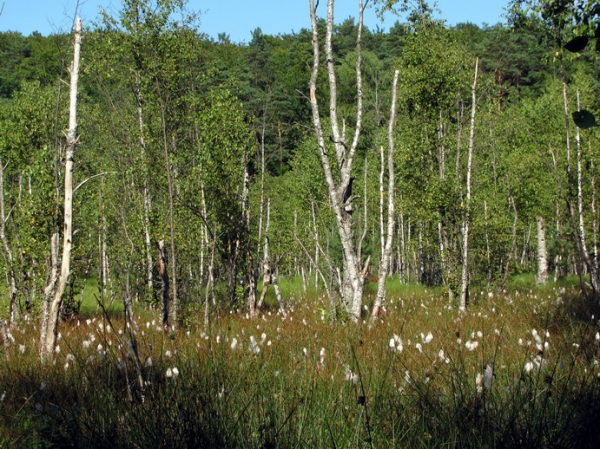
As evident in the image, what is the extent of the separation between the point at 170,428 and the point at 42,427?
796mm

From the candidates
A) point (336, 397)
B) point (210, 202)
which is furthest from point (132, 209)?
point (336, 397)

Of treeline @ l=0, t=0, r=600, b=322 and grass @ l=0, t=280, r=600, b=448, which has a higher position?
treeline @ l=0, t=0, r=600, b=322

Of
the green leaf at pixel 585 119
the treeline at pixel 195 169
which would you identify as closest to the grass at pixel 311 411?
the green leaf at pixel 585 119

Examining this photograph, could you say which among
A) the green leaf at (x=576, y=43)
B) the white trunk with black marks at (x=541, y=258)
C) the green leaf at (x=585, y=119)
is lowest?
the white trunk with black marks at (x=541, y=258)

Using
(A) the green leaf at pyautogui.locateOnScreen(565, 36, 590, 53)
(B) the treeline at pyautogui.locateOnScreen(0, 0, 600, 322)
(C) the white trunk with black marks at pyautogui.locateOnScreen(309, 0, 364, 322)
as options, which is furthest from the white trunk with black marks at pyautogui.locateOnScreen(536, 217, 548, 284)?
(A) the green leaf at pyautogui.locateOnScreen(565, 36, 590, 53)

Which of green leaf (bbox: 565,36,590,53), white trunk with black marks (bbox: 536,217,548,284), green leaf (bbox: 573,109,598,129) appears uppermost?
green leaf (bbox: 565,36,590,53)

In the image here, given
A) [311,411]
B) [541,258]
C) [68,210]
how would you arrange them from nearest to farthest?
[311,411]
[68,210]
[541,258]

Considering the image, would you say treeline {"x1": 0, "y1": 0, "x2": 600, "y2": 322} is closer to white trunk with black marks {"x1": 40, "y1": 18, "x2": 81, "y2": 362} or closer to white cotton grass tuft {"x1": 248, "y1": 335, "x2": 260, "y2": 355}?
white trunk with black marks {"x1": 40, "y1": 18, "x2": 81, "y2": 362}

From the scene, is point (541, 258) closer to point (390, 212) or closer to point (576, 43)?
point (390, 212)

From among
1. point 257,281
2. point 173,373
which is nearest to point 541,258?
point 257,281

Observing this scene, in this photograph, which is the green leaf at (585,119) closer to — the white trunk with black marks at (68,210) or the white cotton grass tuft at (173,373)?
the white cotton grass tuft at (173,373)

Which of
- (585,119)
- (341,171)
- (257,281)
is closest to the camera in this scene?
(585,119)

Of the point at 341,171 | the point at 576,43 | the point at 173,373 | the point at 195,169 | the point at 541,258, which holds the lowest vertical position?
the point at 541,258

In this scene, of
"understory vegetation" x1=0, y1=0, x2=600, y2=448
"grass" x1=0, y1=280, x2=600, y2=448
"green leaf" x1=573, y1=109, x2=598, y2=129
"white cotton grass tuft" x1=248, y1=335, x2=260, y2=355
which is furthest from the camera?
"white cotton grass tuft" x1=248, y1=335, x2=260, y2=355
